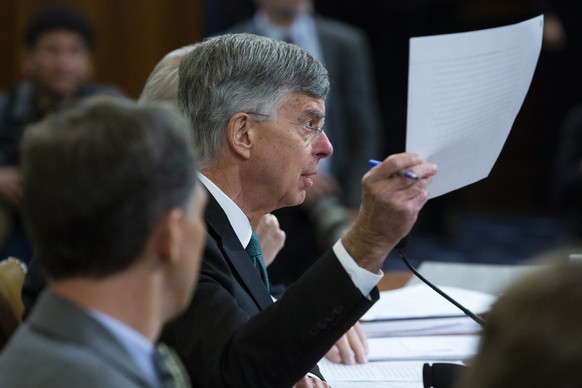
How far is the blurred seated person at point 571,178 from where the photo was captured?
497 cm

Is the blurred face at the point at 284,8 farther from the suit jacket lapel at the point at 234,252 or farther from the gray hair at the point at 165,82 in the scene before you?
the suit jacket lapel at the point at 234,252

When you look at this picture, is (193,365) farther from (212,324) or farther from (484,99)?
(484,99)

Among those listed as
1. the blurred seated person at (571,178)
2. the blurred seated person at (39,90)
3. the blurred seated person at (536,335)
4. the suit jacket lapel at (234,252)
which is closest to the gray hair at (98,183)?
the blurred seated person at (536,335)

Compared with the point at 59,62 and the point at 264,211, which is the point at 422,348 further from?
the point at 59,62

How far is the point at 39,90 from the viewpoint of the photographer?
4691 mm

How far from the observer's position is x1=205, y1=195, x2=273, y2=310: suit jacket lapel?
1.83m

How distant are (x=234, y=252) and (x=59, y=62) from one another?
124 inches

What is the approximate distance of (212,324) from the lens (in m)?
1.65

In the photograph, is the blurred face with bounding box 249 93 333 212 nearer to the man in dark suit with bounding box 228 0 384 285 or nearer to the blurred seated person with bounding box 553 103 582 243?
the man in dark suit with bounding box 228 0 384 285

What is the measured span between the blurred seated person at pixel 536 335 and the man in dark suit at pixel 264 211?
59cm

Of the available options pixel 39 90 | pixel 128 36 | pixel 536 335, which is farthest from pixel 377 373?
pixel 128 36

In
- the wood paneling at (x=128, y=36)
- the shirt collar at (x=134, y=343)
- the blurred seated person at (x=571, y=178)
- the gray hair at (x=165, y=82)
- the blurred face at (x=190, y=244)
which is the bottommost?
the blurred seated person at (x=571, y=178)

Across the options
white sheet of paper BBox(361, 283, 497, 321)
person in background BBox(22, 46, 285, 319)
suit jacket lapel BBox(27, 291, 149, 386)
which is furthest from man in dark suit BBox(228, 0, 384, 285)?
suit jacket lapel BBox(27, 291, 149, 386)

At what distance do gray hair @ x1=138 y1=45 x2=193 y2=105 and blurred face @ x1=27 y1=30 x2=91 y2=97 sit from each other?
252cm
